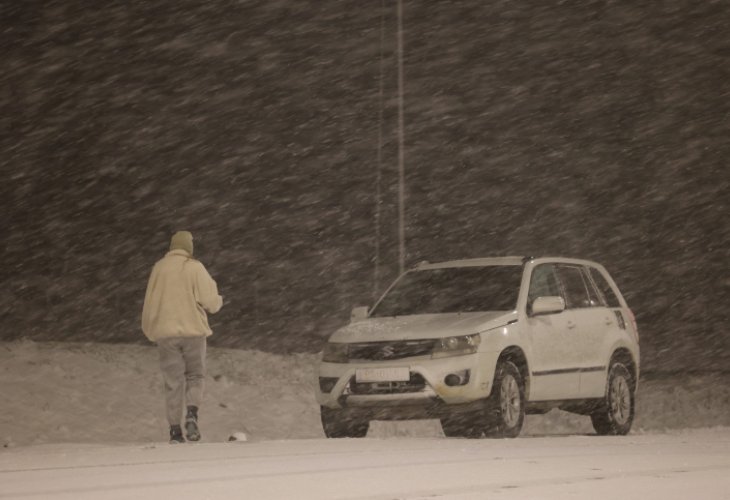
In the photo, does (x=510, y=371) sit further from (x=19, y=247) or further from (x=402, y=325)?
(x=19, y=247)

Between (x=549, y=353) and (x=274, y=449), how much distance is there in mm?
3115

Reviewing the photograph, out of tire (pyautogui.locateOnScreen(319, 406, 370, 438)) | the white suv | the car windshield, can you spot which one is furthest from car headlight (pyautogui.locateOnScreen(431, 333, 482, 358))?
tire (pyautogui.locateOnScreen(319, 406, 370, 438))

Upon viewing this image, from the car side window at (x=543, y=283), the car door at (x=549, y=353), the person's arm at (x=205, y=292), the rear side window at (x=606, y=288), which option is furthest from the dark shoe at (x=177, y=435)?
the rear side window at (x=606, y=288)

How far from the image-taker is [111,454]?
10602 millimetres

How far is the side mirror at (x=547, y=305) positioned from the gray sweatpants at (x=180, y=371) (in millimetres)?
2927

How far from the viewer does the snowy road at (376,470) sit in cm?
823

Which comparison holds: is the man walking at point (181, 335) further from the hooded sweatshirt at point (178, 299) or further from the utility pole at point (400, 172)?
the utility pole at point (400, 172)

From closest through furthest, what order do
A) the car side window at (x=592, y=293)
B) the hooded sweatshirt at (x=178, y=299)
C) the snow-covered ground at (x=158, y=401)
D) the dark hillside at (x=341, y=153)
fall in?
1. the hooded sweatshirt at (x=178, y=299)
2. the car side window at (x=592, y=293)
3. the snow-covered ground at (x=158, y=401)
4. the dark hillside at (x=341, y=153)

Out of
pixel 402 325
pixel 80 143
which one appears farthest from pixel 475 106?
pixel 402 325

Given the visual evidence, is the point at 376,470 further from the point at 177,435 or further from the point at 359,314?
the point at 359,314

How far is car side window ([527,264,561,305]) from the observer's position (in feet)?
43.8

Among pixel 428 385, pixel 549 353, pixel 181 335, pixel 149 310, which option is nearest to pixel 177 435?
pixel 181 335

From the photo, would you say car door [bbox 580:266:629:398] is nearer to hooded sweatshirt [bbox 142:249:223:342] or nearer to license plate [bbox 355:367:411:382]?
license plate [bbox 355:367:411:382]

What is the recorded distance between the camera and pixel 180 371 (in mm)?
12102
